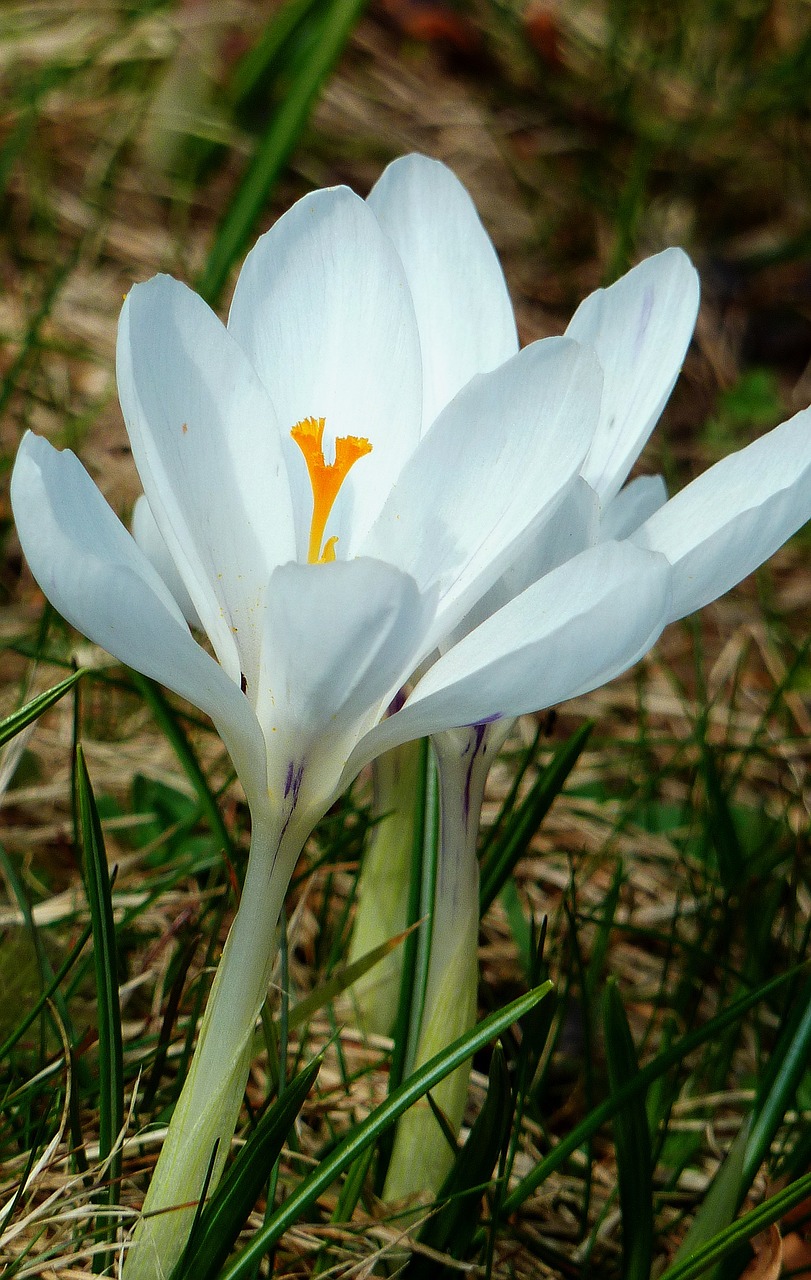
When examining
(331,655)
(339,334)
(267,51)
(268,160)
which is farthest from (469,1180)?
(267,51)

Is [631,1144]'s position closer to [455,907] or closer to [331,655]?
[455,907]

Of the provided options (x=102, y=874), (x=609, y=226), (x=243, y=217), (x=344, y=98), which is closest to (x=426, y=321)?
(x=102, y=874)

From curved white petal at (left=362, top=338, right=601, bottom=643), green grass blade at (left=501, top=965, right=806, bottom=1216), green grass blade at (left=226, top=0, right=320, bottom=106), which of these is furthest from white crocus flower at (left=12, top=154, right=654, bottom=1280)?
green grass blade at (left=226, top=0, right=320, bottom=106)

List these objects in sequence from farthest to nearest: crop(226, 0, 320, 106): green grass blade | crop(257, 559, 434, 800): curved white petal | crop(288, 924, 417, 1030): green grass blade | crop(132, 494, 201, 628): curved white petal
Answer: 1. crop(226, 0, 320, 106): green grass blade
2. crop(288, 924, 417, 1030): green grass blade
3. crop(132, 494, 201, 628): curved white petal
4. crop(257, 559, 434, 800): curved white petal

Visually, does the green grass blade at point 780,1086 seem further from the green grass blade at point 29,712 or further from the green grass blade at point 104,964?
the green grass blade at point 29,712

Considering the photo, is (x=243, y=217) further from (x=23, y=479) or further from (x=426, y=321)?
(x=23, y=479)

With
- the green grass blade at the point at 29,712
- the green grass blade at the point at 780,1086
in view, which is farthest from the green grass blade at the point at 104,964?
the green grass blade at the point at 780,1086

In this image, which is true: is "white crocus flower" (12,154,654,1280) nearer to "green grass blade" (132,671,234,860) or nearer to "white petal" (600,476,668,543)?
"white petal" (600,476,668,543)
